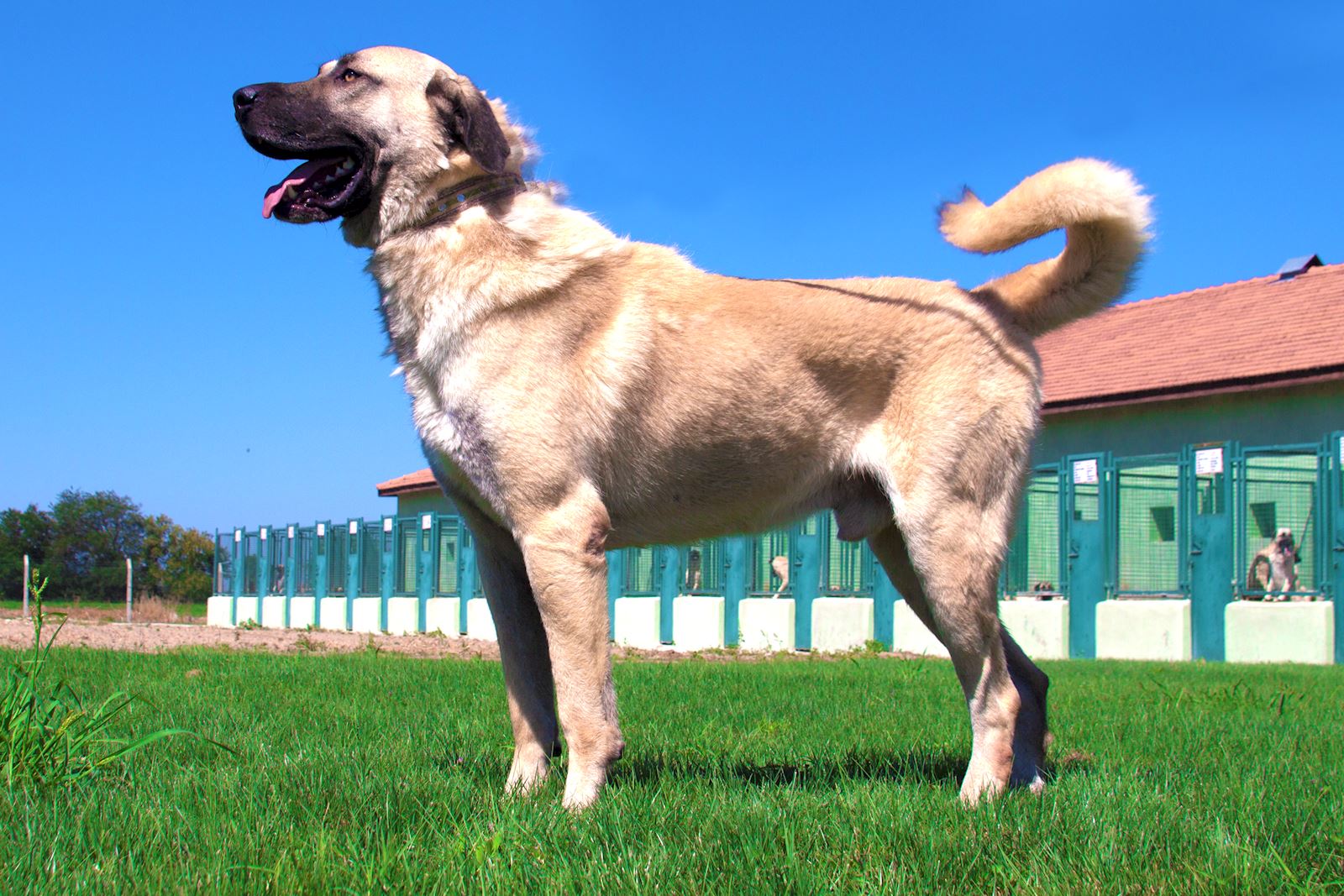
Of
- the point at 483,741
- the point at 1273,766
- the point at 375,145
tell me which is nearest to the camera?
the point at 375,145

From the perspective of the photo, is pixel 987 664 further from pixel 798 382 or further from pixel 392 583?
pixel 392 583

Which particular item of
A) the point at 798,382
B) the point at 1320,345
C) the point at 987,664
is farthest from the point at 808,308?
the point at 1320,345

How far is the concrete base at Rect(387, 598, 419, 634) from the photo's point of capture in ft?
→ 94.6

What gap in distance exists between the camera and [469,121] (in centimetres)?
416

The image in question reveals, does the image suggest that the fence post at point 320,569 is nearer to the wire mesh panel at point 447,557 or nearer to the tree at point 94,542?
the wire mesh panel at point 447,557

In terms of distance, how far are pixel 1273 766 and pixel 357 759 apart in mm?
3323

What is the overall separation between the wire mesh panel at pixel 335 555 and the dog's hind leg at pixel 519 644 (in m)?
29.7

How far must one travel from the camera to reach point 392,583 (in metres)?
30.3

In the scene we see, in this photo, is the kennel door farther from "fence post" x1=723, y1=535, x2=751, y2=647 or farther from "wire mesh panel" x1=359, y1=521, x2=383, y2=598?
"wire mesh panel" x1=359, y1=521, x2=383, y2=598

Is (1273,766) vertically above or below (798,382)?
below

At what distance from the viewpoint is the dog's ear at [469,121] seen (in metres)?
4.14

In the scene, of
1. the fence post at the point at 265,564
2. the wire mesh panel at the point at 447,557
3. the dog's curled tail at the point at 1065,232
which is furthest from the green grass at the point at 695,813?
the fence post at the point at 265,564

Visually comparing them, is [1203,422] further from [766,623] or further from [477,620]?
[477,620]

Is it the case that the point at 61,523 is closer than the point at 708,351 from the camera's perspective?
No
